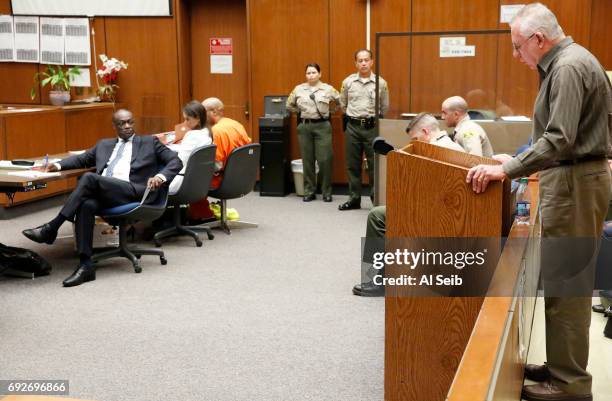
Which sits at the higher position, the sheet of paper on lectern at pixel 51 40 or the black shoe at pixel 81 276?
the sheet of paper on lectern at pixel 51 40

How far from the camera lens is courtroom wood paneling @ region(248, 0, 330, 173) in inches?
363

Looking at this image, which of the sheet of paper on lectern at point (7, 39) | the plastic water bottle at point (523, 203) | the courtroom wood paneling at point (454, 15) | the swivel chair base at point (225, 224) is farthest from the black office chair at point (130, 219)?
the sheet of paper on lectern at point (7, 39)

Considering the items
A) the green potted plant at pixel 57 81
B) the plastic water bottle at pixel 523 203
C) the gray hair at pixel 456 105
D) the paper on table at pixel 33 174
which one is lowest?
the paper on table at pixel 33 174

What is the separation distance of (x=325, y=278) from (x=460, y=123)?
4.79ft

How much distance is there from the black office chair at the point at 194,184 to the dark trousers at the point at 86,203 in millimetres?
831

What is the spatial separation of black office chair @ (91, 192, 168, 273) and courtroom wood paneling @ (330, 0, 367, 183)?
3697mm

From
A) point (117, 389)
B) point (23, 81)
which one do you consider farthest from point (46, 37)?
point (117, 389)

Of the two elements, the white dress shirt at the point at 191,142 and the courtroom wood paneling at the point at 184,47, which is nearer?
the white dress shirt at the point at 191,142

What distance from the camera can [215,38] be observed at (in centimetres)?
989

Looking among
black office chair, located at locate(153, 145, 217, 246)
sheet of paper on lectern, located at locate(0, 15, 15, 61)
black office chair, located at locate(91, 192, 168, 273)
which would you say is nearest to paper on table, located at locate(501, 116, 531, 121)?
black office chair, located at locate(153, 145, 217, 246)

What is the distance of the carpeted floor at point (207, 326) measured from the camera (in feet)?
12.6

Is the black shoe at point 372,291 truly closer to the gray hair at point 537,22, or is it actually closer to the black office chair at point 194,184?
the black office chair at point 194,184

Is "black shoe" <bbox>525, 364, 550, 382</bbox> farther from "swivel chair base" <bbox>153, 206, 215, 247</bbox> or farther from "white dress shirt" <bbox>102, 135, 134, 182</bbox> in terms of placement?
"swivel chair base" <bbox>153, 206, 215, 247</bbox>

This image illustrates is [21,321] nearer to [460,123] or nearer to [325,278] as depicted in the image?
[325,278]
